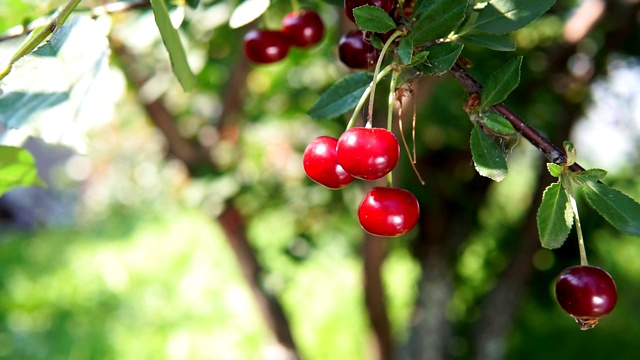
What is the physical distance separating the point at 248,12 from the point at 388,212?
20cm

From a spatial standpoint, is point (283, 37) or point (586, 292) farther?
point (283, 37)

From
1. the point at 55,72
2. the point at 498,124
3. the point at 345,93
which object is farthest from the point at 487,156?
the point at 55,72

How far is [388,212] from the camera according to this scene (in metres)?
0.51

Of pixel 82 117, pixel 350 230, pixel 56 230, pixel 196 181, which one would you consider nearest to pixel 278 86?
pixel 196 181

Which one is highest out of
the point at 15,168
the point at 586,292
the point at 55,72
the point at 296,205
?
the point at 55,72

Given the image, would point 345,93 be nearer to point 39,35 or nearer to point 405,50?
point 405,50

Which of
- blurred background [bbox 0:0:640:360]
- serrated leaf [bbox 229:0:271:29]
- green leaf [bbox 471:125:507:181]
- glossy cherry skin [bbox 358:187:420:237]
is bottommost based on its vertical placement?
blurred background [bbox 0:0:640:360]

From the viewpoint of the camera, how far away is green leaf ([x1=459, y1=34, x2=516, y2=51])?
49 cm

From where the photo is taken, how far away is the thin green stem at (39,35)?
17.4 inches

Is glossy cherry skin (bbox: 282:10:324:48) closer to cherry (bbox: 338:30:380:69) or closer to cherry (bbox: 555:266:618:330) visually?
cherry (bbox: 338:30:380:69)

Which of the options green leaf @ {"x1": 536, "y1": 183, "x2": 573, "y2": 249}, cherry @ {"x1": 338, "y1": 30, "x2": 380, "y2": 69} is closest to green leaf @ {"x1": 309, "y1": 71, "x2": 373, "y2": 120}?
cherry @ {"x1": 338, "y1": 30, "x2": 380, "y2": 69}

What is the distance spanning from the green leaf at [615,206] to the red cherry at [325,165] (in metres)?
0.17

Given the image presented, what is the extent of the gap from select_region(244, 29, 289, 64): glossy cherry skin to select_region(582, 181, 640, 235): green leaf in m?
0.37

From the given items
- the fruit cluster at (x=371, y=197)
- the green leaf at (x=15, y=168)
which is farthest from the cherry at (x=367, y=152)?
the green leaf at (x=15, y=168)
